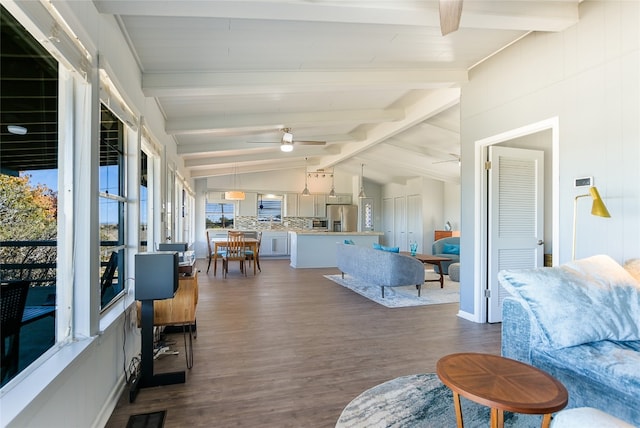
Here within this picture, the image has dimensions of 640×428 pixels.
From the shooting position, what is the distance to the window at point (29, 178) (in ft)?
4.01

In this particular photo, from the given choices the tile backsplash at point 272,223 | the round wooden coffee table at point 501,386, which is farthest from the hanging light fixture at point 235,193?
the round wooden coffee table at point 501,386

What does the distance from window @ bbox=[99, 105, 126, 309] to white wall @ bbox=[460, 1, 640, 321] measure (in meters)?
3.61

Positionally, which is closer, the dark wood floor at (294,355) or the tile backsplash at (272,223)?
the dark wood floor at (294,355)

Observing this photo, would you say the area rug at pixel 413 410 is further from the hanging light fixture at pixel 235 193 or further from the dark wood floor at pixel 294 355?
the hanging light fixture at pixel 235 193

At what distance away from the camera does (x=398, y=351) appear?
3.01 m

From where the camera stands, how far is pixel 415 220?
34.6ft

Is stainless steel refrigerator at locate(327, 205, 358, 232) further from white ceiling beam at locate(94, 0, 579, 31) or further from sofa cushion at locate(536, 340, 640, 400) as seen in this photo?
sofa cushion at locate(536, 340, 640, 400)

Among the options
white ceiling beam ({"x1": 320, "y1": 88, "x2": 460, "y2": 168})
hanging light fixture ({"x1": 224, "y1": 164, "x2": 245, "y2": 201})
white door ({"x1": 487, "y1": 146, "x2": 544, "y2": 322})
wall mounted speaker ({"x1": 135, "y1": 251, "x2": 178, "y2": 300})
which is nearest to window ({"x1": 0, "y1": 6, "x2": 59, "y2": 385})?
wall mounted speaker ({"x1": 135, "y1": 251, "x2": 178, "y2": 300})

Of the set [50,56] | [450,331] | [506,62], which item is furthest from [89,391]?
[506,62]

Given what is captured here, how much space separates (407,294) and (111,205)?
4328 millimetres

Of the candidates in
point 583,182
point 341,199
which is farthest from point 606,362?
point 341,199

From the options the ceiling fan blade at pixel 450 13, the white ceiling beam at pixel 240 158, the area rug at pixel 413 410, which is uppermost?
the white ceiling beam at pixel 240 158

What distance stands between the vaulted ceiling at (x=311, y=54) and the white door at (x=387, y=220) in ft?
20.5

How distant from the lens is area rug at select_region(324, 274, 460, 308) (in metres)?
4.87
